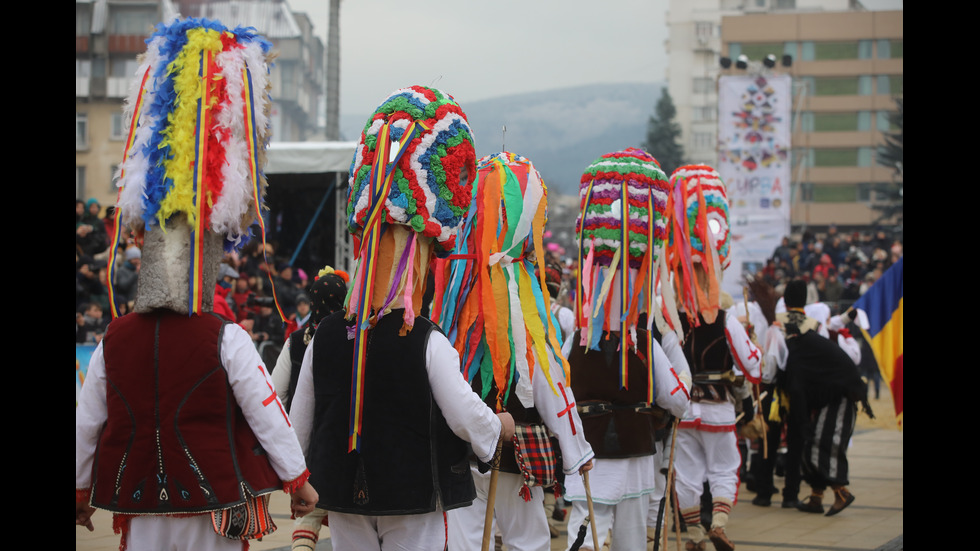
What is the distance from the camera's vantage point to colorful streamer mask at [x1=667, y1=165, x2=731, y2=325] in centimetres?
750

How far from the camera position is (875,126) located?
200 ft

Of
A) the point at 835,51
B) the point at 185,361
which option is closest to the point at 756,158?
the point at 185,361

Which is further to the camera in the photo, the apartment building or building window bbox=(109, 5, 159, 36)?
the apartment building

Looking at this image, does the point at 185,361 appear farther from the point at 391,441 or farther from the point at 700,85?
the point at 700,85

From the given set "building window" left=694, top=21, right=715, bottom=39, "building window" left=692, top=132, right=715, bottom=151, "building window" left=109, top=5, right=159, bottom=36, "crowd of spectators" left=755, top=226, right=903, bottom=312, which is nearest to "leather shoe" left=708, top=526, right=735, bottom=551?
"crowd of spectators" left=755, top=226, right=903, bottom=312

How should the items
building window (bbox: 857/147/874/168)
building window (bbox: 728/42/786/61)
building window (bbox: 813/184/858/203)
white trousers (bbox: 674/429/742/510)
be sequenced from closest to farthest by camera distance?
white trousers (bbox: 674/429/742/510)
building window (bbox: 728/42/786/61)
building window (bbox: 857/147/874/168)
building window (bbox: 813/184/858/203)

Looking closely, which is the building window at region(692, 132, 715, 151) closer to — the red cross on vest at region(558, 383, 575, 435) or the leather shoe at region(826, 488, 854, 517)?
the leather shoe at region(826, 488, 854, 517)

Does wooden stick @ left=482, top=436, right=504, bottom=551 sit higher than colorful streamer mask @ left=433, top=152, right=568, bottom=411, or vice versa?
colorful streamer mask @ left=433, top=152, right=568, bottom=411


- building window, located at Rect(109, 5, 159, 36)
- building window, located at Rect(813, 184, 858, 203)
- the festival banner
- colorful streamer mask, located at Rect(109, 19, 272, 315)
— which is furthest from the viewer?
building window, located at Rect(813, 184, 858, 203)

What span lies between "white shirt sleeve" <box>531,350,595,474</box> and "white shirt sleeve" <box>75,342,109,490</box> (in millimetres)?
2169

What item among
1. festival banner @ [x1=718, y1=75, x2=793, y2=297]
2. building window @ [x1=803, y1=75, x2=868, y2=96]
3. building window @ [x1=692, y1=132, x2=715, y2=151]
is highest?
building window @ [x1=803, y1=75, x2=868, y2=96]
